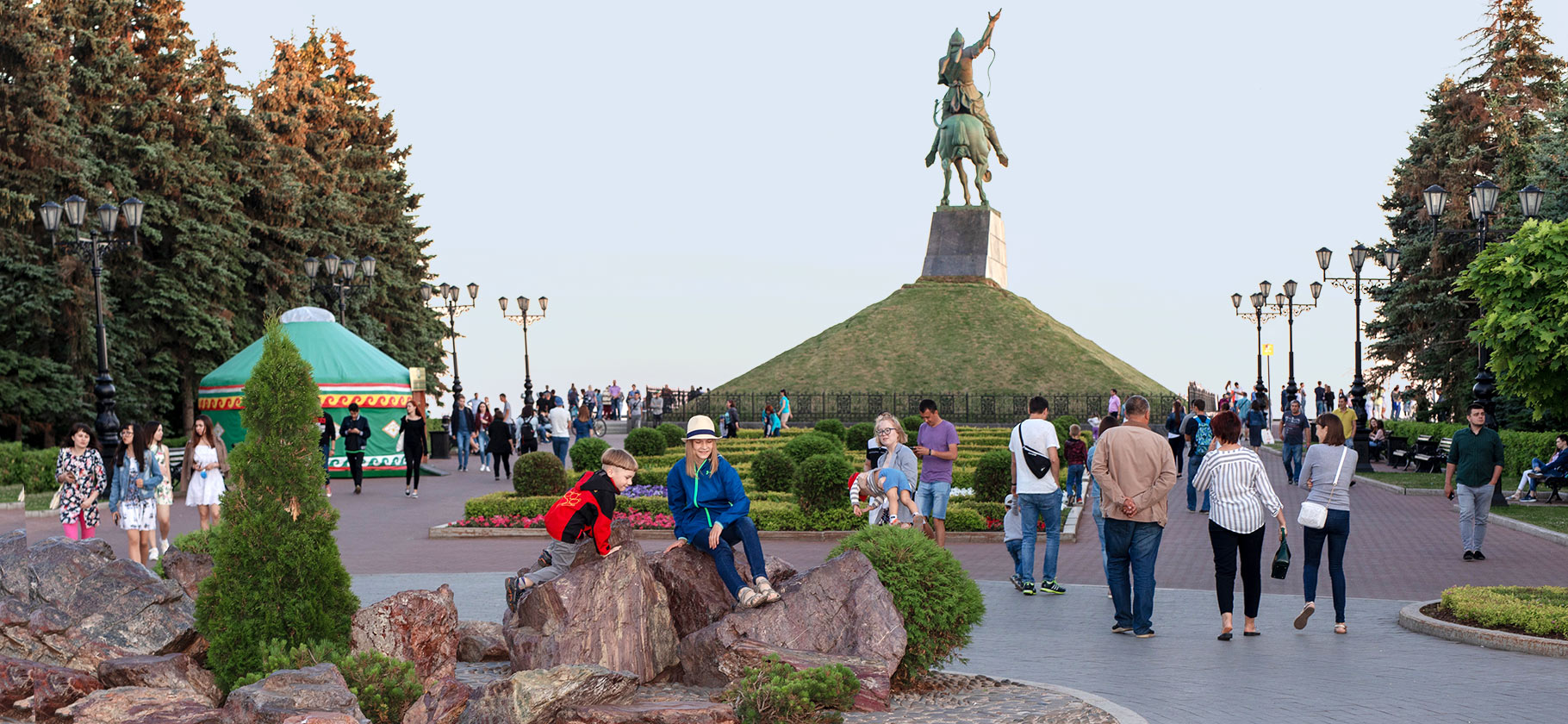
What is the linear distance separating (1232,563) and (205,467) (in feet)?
35.7

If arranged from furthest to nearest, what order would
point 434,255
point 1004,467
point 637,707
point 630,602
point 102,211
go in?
point 434,255
point 102,211
point 1004,467
point 630,602
point 637,707

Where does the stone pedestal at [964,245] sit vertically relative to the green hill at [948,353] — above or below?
above

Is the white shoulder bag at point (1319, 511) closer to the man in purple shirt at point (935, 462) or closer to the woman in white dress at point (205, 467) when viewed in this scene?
the man in purple shirt at point (935, 462)

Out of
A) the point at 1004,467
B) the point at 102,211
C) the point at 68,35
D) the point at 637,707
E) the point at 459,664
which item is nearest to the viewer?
the point at 637,707

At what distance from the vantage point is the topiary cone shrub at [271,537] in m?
7.90

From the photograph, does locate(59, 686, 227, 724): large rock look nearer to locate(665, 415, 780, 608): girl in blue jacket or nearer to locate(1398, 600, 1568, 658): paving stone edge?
locate(665, 415, 780, 608): girl in blue jacket

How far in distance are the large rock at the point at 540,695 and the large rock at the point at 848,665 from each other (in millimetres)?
685

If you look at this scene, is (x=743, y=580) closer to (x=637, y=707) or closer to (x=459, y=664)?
(x=637, y=707)

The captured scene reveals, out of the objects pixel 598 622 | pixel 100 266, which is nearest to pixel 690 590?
pixel 598 622

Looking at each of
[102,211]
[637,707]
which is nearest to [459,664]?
[637,707]

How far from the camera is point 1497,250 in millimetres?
23438

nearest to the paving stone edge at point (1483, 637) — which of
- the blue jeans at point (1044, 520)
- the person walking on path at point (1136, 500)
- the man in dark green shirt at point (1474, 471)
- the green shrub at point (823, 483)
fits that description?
the person walking on path at point (1136, 500)

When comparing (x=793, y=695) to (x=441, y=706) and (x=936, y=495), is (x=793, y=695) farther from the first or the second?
(x=936, y=495)

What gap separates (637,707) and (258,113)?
136 feet
